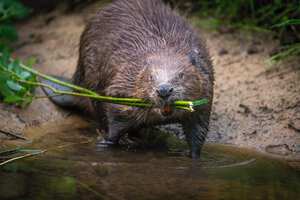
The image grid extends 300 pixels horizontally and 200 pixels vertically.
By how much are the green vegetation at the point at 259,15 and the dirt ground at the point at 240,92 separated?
0.11 metres

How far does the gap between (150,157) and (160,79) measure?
631 millimetres

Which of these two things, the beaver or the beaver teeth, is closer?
the beaver teeth

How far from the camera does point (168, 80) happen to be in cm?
457

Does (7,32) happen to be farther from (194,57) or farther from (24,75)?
(194,57)

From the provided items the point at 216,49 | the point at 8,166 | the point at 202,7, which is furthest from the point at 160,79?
the point at 202,7

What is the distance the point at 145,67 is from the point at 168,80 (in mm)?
362

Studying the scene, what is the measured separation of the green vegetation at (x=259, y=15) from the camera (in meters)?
6.33

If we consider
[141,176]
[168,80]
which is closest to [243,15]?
[168,80]

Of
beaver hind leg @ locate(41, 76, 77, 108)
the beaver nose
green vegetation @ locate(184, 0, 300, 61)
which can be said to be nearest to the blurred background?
green vegetation @ locate(184, 0, 300, 61)

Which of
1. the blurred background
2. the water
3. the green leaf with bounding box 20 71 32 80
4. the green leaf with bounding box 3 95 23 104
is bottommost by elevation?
the water

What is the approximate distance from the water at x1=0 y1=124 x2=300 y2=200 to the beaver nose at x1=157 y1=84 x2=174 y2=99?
0.49 meters

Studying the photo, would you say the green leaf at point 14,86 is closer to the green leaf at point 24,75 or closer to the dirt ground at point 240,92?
the green leaf at point 24,75

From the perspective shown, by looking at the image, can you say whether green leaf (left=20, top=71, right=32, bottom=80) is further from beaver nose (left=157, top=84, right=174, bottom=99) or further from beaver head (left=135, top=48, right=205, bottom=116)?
beaver nose (left=157, top=84, right=174, bottom=99)

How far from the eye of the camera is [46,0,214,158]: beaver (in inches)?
186
